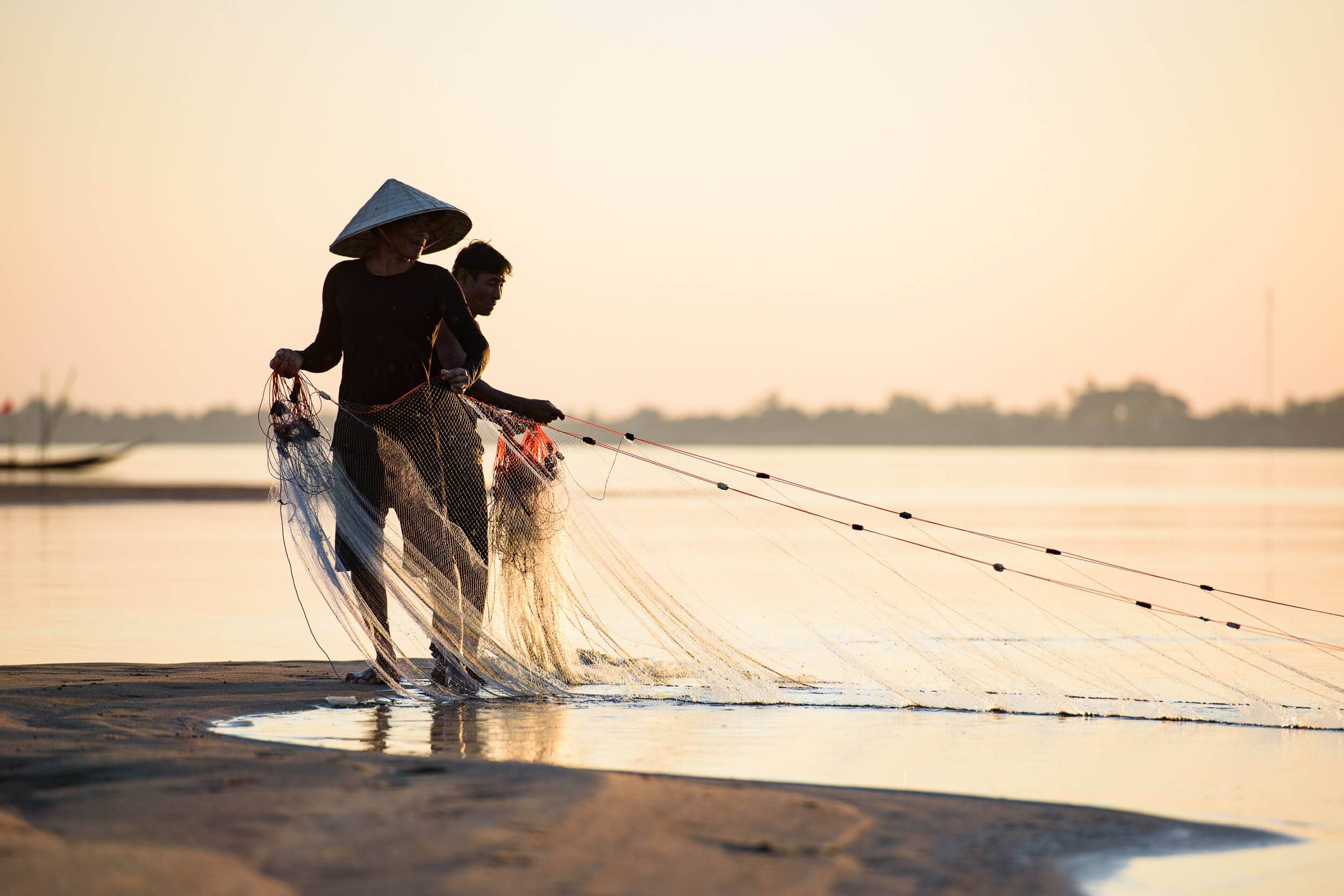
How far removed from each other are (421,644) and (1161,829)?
3.31 m

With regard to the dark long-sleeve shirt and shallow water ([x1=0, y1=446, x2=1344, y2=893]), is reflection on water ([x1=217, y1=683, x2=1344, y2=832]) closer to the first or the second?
shallow water ([x1=0, y1=446, x2=1344, y2=893])

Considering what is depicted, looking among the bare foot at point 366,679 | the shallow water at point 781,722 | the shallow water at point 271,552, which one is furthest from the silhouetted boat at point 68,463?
the bare foot at point 366,679

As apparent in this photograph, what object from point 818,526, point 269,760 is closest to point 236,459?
point 818,526

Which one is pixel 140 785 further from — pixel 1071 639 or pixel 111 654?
pixel 1071 639

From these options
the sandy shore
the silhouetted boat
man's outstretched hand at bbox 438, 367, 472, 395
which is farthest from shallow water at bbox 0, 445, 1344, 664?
the silhouetted boat

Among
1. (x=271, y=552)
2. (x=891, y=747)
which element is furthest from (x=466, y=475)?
(x=271, y=552)

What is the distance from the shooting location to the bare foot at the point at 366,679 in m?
→ 6.36

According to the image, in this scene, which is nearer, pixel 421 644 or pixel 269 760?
pixel 269 760

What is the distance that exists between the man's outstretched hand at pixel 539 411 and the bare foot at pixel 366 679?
4.19ft

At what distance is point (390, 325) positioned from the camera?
607cm

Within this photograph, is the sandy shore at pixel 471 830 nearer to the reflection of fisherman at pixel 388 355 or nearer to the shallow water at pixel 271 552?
the reflection of fisherman at pixel 388 355

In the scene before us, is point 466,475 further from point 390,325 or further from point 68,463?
point 68,463

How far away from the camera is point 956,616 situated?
8.83 metres

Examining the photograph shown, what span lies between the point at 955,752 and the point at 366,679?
270 cm
